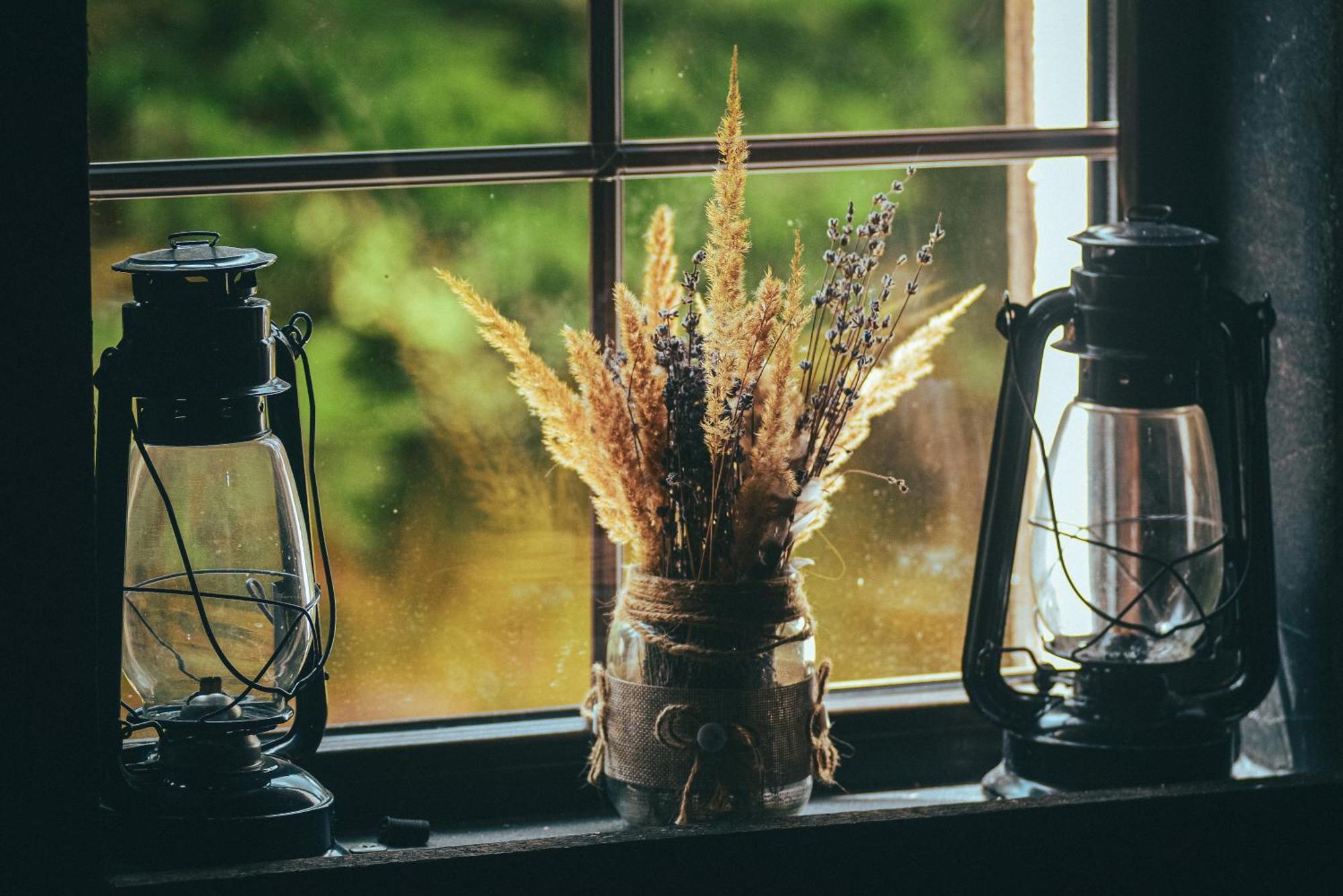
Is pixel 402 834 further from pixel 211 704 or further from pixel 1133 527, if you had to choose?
pixel 1133 527

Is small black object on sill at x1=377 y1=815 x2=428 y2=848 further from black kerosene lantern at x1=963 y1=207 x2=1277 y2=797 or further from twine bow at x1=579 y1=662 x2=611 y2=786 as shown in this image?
black kerosene lantern at x1=963 y1=207 x2=1277 y2=797

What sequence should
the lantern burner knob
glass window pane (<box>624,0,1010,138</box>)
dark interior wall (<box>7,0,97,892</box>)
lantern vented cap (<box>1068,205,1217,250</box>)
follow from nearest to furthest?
dark interior wall (<box>7,0,97,892</box>), the lantern burner knob, lantern vented cap (<box>1068,205,1217,250</box>), glass window pane (<box>624,0,1010,138</box>)

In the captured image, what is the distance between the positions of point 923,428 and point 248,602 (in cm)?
68

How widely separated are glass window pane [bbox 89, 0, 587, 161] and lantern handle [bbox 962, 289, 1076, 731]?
46cm

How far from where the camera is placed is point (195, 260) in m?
1.18

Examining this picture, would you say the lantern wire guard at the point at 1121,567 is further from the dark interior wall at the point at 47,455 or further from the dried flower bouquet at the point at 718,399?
the dark interior wall at the point at 47,455

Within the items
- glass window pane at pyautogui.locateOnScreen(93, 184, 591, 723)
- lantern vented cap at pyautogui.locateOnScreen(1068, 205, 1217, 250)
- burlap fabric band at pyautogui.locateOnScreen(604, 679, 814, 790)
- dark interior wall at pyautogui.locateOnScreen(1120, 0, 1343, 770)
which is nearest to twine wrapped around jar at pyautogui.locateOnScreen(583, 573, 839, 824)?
burlap fabric band at pyautogui.locateOnScreen(604, 679, 814, 790)

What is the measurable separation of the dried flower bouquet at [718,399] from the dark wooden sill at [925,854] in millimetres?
236

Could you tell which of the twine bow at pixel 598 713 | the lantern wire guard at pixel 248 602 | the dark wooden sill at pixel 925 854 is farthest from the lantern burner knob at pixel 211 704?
the twine bow at pixel 598 713

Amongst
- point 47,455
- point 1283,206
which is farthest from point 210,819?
point 1283,206

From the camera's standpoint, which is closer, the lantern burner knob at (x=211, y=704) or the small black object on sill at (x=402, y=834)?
the lantern burner knob at (x=211, y=704)

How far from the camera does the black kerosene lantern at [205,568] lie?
3.88ft

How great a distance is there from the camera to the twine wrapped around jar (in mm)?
1321

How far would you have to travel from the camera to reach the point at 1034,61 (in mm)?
1541
